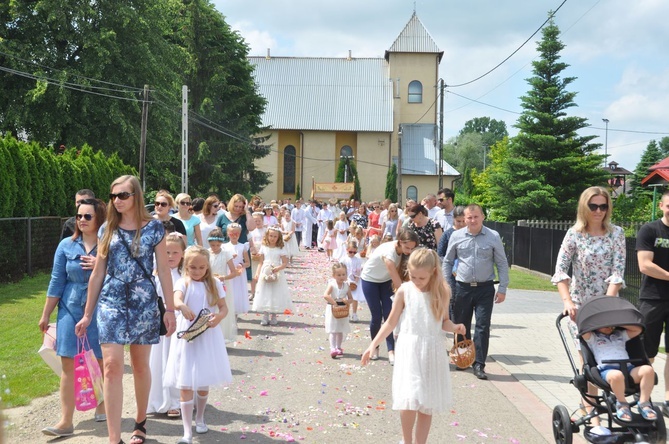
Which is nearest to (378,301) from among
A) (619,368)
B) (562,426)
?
(562,426)

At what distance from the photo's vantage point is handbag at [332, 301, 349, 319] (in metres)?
9.64

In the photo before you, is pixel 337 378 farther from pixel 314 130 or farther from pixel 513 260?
pixel 314 130

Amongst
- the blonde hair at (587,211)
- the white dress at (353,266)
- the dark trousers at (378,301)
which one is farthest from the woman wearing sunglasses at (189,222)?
the blonde hair at (587,211)

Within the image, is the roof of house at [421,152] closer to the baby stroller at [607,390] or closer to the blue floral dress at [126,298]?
the baby stroller at [607,390]

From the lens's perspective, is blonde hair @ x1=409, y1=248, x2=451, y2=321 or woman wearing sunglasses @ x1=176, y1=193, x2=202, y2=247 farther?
woman wearing sunglasses @ x1=176, y1=193, x2=202, y2=247

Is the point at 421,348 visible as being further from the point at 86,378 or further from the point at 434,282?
the point at 86,378

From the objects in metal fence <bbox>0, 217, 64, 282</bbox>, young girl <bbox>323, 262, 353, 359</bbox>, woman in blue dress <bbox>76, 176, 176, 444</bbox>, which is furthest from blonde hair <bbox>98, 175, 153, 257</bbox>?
metal fence <bbox>0, 217, 64, 282</bbox>

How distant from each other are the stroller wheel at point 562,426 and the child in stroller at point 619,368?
42cm

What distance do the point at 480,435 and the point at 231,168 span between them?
45123 millimetres

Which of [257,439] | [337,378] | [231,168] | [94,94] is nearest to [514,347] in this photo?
[337,378]

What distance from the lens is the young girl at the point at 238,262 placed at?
37.2 feet

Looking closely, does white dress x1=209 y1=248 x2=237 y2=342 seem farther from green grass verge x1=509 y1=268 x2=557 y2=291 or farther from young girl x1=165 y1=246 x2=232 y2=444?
green grass verge x1=509 y1=268 x2=557 y2=291

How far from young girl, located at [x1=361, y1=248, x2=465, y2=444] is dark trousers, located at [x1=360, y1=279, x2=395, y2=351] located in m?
3.53

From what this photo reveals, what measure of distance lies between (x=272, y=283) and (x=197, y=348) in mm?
5966
